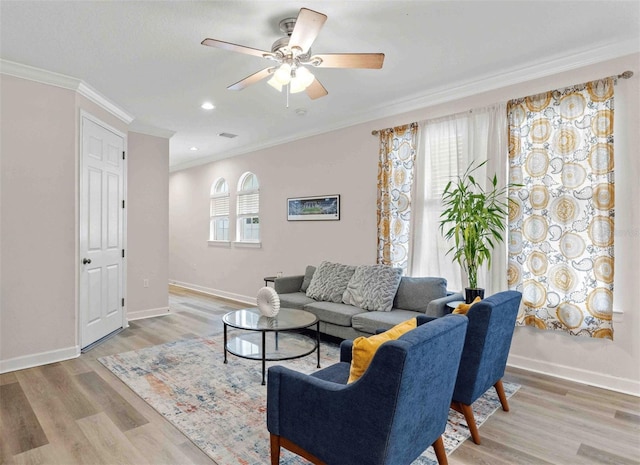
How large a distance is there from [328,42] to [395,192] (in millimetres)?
1931

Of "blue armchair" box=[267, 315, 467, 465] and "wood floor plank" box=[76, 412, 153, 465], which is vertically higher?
"blue armchair" box=[267, 315, 467, 465]

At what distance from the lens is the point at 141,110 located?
4551mm

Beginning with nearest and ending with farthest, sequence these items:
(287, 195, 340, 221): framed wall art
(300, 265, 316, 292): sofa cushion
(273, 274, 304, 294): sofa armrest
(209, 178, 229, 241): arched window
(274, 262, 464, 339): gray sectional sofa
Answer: (274, 262, 464, 339): gray sectional sofa < (273, 274, 304, 294): sofa armrest < (300, 265, 316, 292): sofa cushion < (287, 195, 340, 221): framed wall art < (209, 178, 229, 241): arched window

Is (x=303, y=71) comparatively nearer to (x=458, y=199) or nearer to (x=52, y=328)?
(x=458, y=199)

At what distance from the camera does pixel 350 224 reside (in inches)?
190

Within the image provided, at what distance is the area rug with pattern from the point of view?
2.14 metres

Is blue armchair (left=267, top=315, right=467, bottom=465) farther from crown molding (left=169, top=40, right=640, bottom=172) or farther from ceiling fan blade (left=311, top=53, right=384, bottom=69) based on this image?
crown molding (left=169, top=40, right=640, bottom=172)

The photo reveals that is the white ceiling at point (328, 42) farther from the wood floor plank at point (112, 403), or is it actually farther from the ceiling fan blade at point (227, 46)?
the wood floor plank at point (112, 403)

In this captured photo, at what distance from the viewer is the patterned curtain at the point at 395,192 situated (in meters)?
4.19

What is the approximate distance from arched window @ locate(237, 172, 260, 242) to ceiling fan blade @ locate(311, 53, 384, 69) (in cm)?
390

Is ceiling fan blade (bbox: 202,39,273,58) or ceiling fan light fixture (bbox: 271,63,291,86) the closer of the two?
ceiling fan blade (bbox: 202,39,273,58)

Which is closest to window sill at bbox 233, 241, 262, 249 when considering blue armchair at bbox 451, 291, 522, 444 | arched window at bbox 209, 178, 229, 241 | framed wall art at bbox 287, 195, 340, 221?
arched window at bbox 209, 178, 229, 241

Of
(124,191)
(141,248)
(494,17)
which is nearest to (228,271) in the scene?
(141,248)

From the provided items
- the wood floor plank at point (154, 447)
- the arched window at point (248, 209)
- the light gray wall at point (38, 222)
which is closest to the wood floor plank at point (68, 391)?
the light gray wall at point (38, 222)
